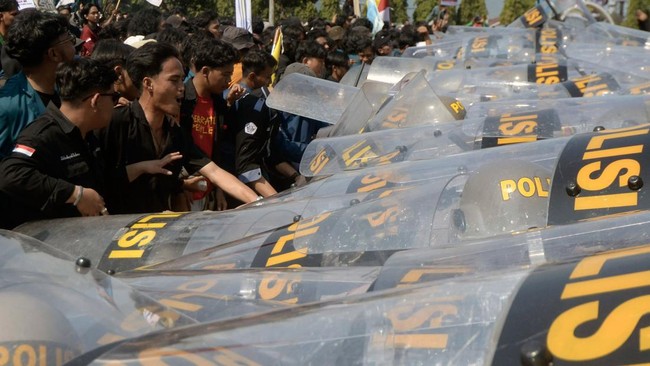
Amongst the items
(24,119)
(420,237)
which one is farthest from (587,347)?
(24,119)

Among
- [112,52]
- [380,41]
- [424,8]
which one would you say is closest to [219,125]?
[112,52]

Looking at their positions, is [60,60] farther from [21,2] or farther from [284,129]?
[21,2]

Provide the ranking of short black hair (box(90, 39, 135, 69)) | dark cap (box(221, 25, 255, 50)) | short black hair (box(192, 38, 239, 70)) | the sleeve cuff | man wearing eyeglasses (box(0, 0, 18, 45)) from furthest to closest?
1. dark cap (box(221, 25, 255, 50))
2. man wearing eyeglasses (box(0, 0, 18, 45))
3. the sleeve cuff
4. short black hair (box(192, 38, 239, 70))
5. short black hair (box(90, 39, 135, 69))

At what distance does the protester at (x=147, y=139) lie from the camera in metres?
4.67

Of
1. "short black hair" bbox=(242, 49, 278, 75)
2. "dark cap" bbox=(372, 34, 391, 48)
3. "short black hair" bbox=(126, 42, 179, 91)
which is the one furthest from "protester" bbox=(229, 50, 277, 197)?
"dark cap" bbox=(372, 34, 391, 48)

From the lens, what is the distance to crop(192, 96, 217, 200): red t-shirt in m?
5.55

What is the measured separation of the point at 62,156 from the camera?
405 centimetres

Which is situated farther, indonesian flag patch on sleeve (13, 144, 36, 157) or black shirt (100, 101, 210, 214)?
black shirt (100, 101, 210, 214)

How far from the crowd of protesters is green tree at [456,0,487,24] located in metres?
27.7

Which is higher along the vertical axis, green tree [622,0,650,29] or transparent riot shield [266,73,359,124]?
transparent riot shield [266,73,359,124]

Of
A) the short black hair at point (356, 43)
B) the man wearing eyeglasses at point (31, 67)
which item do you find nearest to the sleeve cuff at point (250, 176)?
the man wearing eyeglasses at point (31, 67)

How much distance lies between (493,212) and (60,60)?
2394 mm

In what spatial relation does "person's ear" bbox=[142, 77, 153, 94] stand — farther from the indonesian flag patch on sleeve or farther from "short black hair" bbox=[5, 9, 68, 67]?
the indonesian flag patch on sleeve

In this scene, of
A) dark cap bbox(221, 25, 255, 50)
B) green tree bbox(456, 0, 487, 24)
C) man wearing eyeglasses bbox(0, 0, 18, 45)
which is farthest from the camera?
green tree bbox(456, 0, 487, 24)
